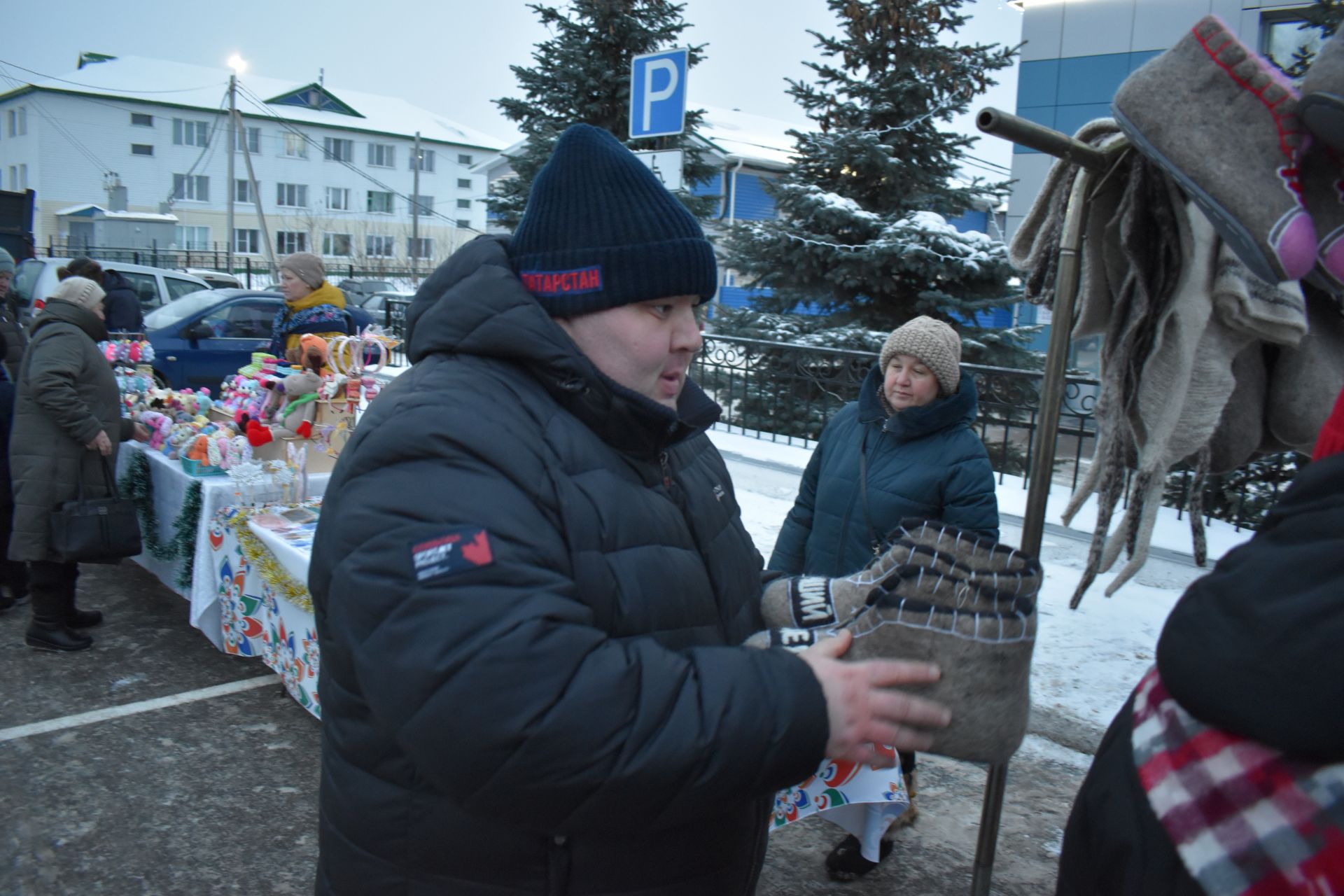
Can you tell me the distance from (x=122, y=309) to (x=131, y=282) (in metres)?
4.12

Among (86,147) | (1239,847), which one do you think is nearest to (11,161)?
(86,147)

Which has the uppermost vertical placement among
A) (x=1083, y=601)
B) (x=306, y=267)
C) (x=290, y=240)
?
(x=290, y=240)

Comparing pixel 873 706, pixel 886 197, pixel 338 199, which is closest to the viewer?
pixel 873 706

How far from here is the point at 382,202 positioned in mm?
56188

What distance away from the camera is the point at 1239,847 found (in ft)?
2.96

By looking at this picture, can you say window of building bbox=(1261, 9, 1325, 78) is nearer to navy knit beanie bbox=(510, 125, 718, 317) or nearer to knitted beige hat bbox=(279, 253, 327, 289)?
knitted beige hat bbox=(279, 253, 327, 289)

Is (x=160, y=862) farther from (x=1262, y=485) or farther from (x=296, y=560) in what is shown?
(x=1262, y=485)

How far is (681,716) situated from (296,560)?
9.72ft

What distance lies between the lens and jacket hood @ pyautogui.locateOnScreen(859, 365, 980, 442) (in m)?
3.17

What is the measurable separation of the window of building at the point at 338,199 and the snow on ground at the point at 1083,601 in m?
52.8

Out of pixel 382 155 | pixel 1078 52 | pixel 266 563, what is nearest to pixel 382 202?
pixel 382 155

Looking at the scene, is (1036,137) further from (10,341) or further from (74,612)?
(10,341)

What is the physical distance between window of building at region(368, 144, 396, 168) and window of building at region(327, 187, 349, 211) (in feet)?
8.94

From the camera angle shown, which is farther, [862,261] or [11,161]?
[11,161]
